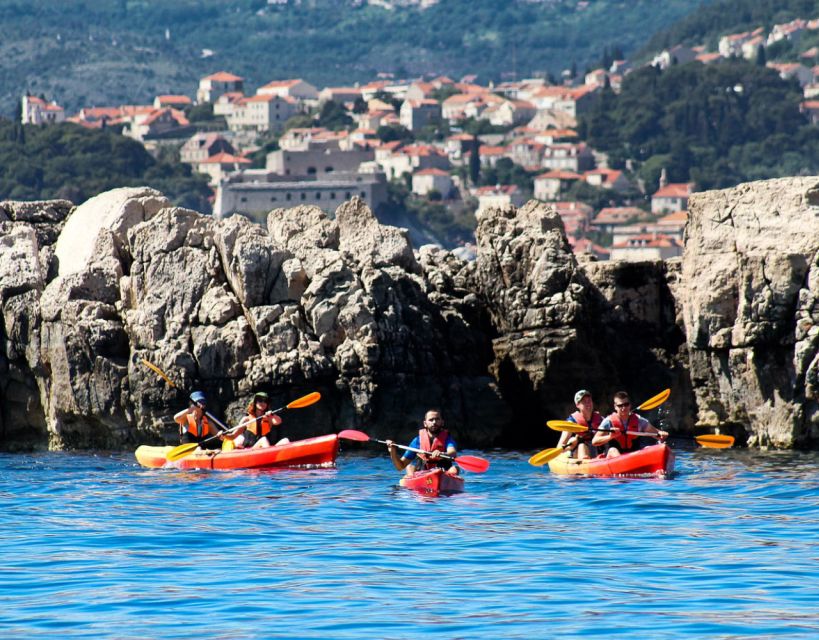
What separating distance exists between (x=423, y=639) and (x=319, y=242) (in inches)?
709

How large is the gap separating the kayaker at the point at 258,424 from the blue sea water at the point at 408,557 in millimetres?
1066

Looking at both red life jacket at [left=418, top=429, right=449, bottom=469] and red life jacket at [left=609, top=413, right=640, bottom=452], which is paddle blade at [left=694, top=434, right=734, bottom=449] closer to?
red life jacket at [left=609, top=413, right=640, bottom=452]

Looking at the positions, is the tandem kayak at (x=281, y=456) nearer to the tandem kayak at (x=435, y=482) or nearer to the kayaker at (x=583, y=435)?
the tandem kayak at (x=435, y=482)

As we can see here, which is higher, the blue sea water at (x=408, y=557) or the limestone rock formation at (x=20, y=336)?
the limestone rock formation at (x=20, y=336)

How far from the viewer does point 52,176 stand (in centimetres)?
19088

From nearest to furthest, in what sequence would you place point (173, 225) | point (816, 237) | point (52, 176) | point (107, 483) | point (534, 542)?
point (534, 542) → point (107, 483) → point (816, 237) → point (173, 225) → point (52, 176)

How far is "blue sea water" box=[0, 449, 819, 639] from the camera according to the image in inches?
553

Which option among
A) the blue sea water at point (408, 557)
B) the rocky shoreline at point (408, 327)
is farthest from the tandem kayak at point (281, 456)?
the rocky shoreline at point (408, 327)

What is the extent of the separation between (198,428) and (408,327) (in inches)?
182

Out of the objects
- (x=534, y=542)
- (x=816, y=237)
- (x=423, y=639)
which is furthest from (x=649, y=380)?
(x=423, y=639)

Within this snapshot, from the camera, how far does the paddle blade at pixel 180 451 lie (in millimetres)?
25500

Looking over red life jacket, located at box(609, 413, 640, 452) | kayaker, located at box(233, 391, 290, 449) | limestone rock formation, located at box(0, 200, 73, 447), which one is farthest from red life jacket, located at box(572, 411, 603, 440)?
limestone rock formation, located at box(0, 200, 73, 447)

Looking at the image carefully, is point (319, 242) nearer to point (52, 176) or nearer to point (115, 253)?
point (115, 253)

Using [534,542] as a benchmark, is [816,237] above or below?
above
